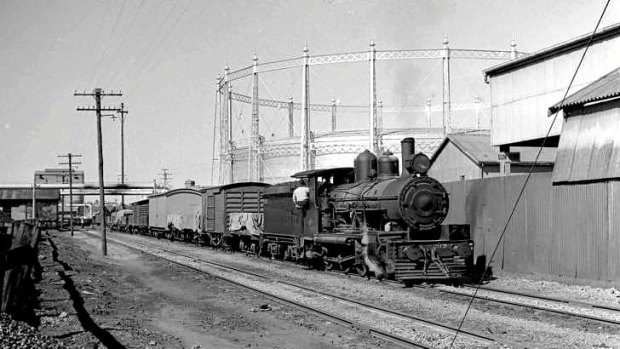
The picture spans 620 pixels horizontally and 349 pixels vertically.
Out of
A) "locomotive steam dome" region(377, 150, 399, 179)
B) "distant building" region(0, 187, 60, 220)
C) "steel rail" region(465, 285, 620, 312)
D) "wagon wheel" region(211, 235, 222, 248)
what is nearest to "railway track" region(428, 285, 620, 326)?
"steel rail" region(465, 285, 620, 312)

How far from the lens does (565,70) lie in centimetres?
2089

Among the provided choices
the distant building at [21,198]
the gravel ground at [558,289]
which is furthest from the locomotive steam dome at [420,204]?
the distant building at [21,198]

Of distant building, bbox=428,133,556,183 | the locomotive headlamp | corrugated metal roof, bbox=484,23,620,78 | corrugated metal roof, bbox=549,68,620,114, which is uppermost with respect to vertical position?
corrugated metal roof, bbox=484,23,620,78

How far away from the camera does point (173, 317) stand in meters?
12.2

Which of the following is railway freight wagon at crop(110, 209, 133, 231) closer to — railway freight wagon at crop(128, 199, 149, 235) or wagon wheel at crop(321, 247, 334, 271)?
railway freight wagon at crop(128, 199, 149, 235)

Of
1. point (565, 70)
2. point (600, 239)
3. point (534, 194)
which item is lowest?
point (600, 239)

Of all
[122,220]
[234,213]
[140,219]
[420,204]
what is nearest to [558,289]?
[420,204]

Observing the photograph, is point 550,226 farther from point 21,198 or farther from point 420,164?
point 21,198

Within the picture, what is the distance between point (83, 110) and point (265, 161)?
102 ft

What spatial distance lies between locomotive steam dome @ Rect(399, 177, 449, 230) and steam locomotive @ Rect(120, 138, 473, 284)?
0.09 ft

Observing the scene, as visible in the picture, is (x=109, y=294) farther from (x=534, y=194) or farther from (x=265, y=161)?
(x=265, y=161)

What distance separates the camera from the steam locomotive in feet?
53.1

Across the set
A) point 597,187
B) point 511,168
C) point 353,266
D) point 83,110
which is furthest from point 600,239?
point 83,110

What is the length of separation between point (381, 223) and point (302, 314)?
6.38 m
